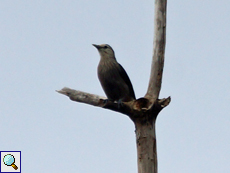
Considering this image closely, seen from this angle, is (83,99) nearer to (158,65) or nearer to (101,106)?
(101,106)

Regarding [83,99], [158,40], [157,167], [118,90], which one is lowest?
[157,167]

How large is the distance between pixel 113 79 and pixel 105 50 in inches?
30.3

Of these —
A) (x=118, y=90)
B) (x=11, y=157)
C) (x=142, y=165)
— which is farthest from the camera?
(x=11, y=157)

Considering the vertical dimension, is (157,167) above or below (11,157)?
below

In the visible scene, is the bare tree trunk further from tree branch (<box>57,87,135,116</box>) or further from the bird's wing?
the bird's wing

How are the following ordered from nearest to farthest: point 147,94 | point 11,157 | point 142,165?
point 142,165
point 147,94
point 11,157

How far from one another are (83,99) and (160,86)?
1.29m

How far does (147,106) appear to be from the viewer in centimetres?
599

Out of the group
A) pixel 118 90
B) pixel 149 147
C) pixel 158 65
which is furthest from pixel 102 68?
pixel 149 147

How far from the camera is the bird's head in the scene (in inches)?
305

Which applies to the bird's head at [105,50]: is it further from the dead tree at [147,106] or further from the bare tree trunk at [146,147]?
the bare tree trunk at [146,147]

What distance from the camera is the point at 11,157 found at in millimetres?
7809

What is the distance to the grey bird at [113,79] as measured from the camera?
729 cm

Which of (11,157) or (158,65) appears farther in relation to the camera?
(11,157)
